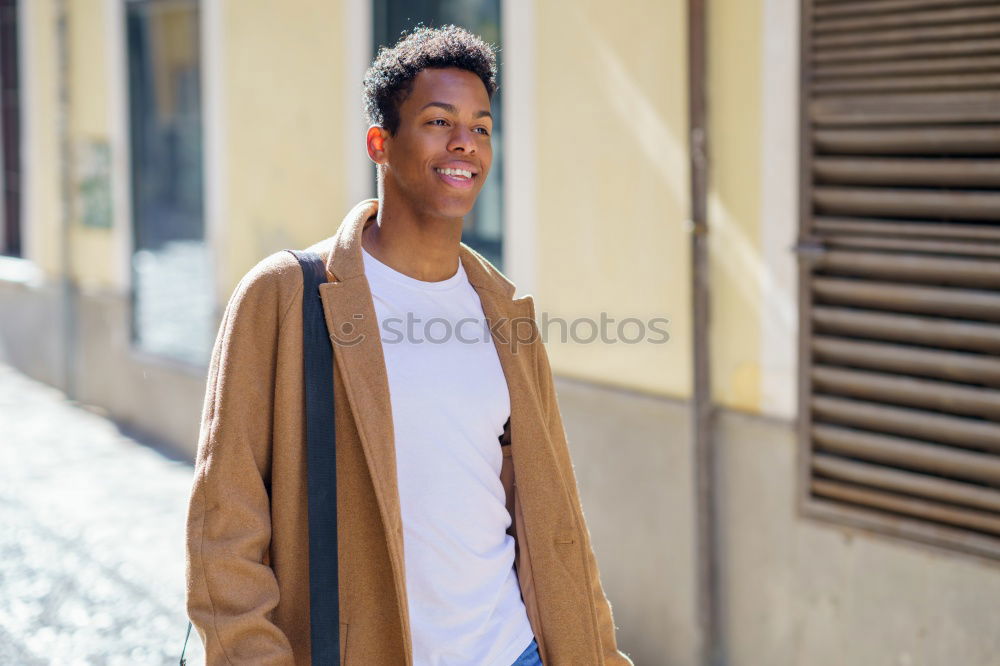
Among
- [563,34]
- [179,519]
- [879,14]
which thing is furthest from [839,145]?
[179,519]

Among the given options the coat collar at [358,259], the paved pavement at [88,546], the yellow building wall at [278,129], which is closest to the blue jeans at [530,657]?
the coat collar at [358,259]

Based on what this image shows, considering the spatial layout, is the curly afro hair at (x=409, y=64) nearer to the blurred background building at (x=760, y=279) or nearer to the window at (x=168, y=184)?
the blurred background building at (x=760, y=279)

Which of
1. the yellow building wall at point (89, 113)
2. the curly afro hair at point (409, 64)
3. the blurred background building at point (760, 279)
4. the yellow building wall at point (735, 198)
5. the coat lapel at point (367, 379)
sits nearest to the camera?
the coat lapel at point (367, 379)

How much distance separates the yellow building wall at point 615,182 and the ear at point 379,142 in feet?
9.24

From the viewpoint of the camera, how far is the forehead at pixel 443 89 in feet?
8.02

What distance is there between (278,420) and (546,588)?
0.70 m

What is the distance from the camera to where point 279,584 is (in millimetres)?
2234

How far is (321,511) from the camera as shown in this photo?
2.20 metres

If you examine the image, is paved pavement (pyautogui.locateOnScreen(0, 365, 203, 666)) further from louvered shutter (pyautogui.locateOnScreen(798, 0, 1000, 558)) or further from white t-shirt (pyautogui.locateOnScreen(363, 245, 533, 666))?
white t-shirt (pyautogui.locateOnScreen(363, 245, 533, 666))

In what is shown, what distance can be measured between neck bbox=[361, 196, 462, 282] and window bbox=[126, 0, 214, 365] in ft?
22.1

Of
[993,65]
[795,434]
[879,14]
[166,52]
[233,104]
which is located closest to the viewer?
[993,65]

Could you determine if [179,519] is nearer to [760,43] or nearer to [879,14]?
[760,43]

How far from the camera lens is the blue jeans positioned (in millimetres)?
2447

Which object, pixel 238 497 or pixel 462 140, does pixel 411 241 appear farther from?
pixel 238 497
